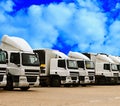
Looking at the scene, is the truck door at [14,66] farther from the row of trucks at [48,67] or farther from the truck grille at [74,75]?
the truck grille at [74,75]

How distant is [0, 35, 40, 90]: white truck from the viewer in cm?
2394

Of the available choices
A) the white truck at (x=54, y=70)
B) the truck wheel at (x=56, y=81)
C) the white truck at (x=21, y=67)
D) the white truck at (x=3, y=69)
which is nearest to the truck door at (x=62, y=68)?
the white truck at (x=54, y=70)

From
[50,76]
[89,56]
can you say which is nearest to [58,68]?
[50,76]

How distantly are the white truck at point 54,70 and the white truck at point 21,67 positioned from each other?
815 centimetres

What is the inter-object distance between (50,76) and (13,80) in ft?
32.5

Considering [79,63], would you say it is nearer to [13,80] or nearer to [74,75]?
[74,75]

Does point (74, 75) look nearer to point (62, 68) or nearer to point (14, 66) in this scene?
point (62, 68)

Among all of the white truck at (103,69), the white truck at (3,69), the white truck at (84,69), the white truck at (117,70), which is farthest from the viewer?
the white truck at (117,70)

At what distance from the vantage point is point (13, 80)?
23844 mm

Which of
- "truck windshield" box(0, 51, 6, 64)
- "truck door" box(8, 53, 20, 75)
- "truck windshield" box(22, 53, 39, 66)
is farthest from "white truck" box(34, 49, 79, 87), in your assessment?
"truck windshield" box(0, 51, 6, 64)

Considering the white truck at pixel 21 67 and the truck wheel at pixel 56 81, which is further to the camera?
the truck wheel at pixel 56 81

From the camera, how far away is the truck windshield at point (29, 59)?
24356mm

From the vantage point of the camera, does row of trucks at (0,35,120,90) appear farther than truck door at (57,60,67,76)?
No

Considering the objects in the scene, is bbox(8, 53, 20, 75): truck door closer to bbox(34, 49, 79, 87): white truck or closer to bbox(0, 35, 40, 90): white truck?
bbox(0, 35, 40, 90): white truck
